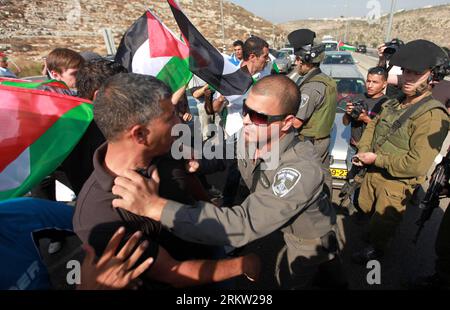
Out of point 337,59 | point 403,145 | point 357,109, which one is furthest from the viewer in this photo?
point 337,59

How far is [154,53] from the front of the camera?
3.20 m

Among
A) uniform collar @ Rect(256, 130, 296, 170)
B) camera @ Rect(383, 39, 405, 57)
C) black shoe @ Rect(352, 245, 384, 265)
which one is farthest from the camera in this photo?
camera @ Rect(383, 39, 405, 57)

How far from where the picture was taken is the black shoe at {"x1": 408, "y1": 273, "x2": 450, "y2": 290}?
2.37 meters

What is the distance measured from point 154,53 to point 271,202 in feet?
8.28

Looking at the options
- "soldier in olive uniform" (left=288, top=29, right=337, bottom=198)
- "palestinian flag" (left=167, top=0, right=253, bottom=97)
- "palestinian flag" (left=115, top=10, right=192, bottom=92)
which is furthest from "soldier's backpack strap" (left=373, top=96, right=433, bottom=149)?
"palestinian flag" (left=115, top=10, right=192, bottom=92)

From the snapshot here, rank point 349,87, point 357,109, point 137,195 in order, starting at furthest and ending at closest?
point 349,87 → point 357,109 → point 137,195

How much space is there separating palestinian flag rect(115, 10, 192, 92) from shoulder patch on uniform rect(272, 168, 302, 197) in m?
2.16

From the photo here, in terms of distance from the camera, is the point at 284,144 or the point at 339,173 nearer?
the point at 284,144

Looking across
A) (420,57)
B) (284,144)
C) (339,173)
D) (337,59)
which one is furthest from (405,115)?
(337,59)

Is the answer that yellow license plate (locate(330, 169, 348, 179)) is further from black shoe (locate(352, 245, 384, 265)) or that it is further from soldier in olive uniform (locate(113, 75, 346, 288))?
soldier in olive uniform (locate(113, 75, 346, 288))

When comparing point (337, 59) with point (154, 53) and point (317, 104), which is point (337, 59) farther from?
point (154, 53)

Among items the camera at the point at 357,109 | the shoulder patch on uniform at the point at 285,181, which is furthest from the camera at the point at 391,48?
the shoulder patch on uniform at the point at 285,181
